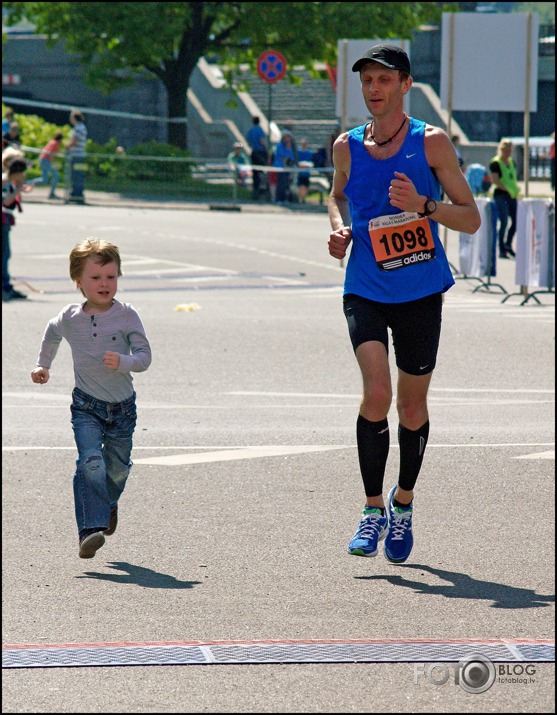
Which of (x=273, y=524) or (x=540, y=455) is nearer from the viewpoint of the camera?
(x=273, y=524)

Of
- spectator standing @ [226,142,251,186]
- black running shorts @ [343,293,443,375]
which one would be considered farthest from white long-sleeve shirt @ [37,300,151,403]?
spectator standing @ [226,142,251,186]

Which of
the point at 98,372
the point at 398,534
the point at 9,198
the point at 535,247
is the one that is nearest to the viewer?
the point at 98,372

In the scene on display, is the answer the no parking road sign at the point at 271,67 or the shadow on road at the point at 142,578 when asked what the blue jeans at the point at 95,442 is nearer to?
the shadow on road at the point at 142,578

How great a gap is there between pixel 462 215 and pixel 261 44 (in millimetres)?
37692

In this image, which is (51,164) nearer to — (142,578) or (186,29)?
(186,29)

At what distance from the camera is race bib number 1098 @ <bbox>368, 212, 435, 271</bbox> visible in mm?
5719

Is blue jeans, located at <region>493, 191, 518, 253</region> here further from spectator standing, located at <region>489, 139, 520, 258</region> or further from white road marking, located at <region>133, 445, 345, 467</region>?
white road marking, located at <region>133, 445, 345, 467</region>

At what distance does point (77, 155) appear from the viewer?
33.5 metres

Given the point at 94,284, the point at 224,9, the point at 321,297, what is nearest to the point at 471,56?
the point at 321,297

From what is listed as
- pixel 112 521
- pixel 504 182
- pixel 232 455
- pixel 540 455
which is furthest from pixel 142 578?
pixel 504 182

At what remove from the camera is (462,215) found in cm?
570

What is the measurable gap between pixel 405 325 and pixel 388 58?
106 cm

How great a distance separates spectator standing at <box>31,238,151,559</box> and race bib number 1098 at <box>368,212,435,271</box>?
0.92 meters

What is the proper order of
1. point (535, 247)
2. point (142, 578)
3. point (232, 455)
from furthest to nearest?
point (535, 247), point (232, 455), point (142, 578)
